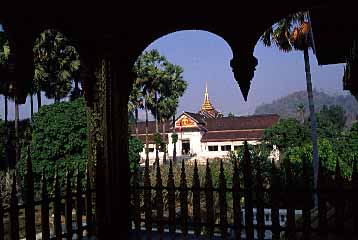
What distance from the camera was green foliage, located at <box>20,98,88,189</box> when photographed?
61.3 ft

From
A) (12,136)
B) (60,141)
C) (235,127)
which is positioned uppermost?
(235,127)

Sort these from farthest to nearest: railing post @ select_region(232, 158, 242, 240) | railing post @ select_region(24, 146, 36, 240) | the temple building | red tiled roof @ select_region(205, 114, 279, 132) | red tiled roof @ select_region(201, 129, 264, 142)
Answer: red tiled roof @ select_region(205, 114, 279, 132), the temple building, red tiled roof @ select_region(201, 129, 264, 142), railing post @ select_region(232, 158, 242, 240), railing post @ select_region(24, 146, 36, 240)

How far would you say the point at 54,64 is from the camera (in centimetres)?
2634

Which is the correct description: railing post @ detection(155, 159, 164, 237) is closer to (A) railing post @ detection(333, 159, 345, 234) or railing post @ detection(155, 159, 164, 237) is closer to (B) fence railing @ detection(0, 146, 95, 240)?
(B) fence railing @ detection(0, 146, 95, 240)

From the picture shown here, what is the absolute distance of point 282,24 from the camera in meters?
17.8

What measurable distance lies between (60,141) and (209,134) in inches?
1461

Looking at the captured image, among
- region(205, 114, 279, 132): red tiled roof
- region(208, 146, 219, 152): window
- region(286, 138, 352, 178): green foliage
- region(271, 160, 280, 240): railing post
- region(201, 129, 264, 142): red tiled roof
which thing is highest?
region(205, 114, 279, 132): red tiled roof

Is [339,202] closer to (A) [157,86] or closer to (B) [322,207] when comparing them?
(B) [322,207]

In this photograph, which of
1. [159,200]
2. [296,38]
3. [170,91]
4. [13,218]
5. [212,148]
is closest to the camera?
[13,218]

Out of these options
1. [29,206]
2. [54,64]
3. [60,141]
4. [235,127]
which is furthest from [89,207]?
[235,127]

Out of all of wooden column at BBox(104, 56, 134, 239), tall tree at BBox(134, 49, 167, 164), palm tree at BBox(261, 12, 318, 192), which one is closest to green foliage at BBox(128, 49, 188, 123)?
tall tree at BBox(134, 49, 167, 164)

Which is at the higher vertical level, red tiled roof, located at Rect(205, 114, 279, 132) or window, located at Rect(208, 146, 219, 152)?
red tiled roof, located at Rect(205, 114, 279, 132)

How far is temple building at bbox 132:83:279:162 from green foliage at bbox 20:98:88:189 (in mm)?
31429

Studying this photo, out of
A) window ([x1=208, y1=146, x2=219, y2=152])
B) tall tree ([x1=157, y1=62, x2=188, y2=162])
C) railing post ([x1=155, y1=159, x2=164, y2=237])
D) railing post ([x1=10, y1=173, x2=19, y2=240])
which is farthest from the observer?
window ([x1=208, y1=146, x2=219, y2=152])
